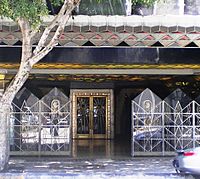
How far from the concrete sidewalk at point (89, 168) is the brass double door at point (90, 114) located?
386 inches

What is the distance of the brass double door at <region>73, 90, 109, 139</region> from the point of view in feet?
84.9

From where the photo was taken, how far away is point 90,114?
26078mm

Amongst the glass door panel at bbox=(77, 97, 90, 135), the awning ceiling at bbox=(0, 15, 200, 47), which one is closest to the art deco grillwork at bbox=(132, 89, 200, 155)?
the awning ceiling at bbox=(0, 15, 200, 47)

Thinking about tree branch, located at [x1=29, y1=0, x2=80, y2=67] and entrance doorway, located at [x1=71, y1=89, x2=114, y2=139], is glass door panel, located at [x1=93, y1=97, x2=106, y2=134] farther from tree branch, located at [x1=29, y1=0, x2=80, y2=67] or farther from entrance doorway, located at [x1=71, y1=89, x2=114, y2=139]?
tree branch, located at [x1=29, y1=0, x2=80, y2=67]

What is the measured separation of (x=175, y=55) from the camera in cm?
1673

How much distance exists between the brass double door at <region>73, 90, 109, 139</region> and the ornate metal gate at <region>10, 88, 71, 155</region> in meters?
8.54

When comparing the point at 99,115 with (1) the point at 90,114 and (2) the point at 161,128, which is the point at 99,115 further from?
(2) the point at 161,128

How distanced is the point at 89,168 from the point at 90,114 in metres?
12.6

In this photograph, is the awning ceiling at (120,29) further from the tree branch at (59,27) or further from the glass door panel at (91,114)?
the glass door panel at (91,114)

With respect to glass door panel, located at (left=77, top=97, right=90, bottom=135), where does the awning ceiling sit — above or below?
above

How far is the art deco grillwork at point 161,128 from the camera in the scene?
16.7m

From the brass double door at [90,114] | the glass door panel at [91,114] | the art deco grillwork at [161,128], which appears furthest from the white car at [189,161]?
the glass door panel at [91,114]

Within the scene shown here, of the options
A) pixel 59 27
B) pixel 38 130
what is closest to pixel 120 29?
pixel 59 27

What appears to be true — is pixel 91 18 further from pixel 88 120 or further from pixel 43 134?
pixel 88 120
